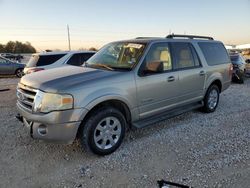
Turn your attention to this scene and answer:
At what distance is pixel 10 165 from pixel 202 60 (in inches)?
179

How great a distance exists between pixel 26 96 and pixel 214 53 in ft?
15.5

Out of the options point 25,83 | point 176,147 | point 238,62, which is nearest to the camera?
point 25,83

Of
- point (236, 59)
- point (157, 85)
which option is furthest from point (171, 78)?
point (236, 59)

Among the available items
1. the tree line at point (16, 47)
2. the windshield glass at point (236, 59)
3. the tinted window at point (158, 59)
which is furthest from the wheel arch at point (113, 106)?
the tree line at point (16, 47)

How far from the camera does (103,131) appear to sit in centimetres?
407

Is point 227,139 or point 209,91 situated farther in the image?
point 209,91

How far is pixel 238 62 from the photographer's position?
1230 cm

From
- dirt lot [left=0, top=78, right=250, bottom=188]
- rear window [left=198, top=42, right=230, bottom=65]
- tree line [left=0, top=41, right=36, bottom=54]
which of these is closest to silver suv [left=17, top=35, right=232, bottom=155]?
rear window [left=198, top=42, right=230, bottom=65]

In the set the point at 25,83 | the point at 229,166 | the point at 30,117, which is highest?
the point at 25,83

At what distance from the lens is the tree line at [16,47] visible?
223 ft

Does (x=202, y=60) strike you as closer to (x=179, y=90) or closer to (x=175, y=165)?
(x=179, y=90)

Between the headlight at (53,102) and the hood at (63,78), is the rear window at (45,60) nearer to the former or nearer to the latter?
the hood at (63,78)

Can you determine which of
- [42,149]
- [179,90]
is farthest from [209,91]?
[42,149]

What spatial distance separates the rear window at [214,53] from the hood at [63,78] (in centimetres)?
299
